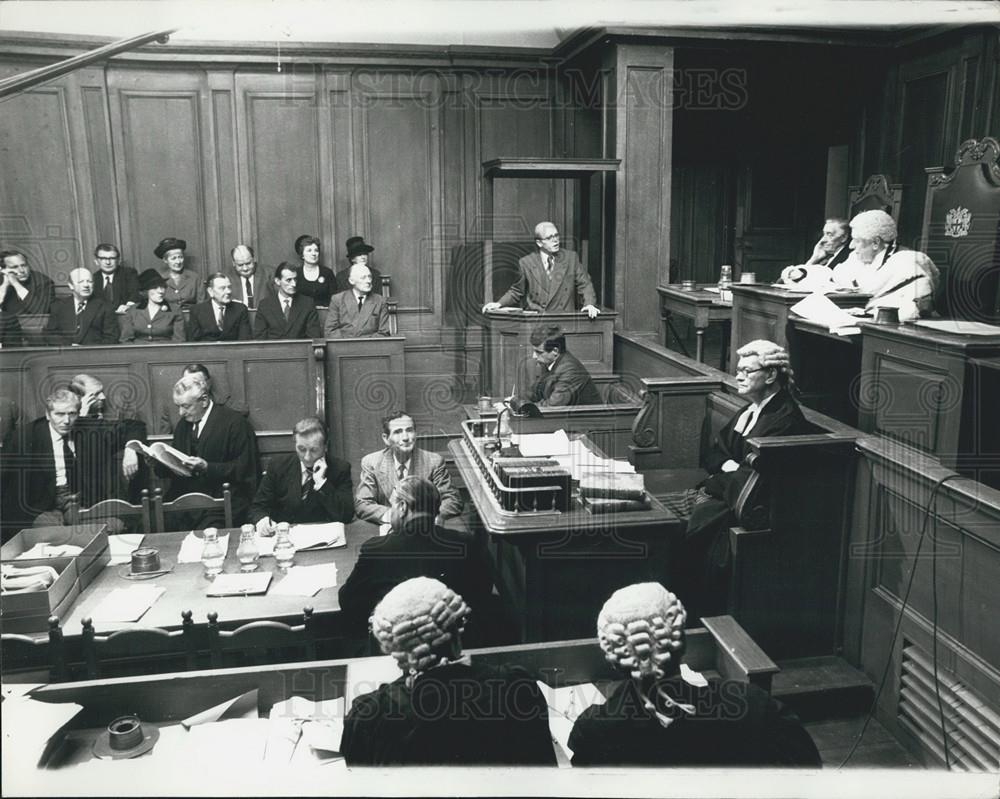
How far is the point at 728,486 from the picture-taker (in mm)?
3891

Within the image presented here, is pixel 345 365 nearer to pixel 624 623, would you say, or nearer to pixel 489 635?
pixel 489 635

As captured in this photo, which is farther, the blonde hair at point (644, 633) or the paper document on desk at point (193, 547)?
the paper document on desk at point (193, 547)

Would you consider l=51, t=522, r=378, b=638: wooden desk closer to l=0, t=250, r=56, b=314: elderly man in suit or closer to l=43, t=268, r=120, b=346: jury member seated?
l=43, t=268, r=120, b=346: jury member seated

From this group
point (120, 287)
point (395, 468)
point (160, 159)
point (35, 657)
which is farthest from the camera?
point (160, 159)

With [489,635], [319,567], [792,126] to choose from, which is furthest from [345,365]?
[792,126]

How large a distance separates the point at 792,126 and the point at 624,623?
8813 mm

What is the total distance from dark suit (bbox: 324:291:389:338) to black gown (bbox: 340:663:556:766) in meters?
5.41

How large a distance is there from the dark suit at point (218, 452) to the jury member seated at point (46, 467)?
589mm

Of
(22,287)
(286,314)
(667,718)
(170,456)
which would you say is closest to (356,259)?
(286,314)

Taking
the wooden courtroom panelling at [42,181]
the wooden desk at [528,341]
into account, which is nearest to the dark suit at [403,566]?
the wooden desk at [528,341]

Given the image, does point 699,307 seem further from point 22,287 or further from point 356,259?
point 22,287

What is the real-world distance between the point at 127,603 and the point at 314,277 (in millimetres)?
5034

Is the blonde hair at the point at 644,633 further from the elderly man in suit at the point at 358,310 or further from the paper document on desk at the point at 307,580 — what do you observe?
the elderly man in suit at the point at 358,310

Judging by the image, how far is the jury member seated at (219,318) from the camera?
6992mm
